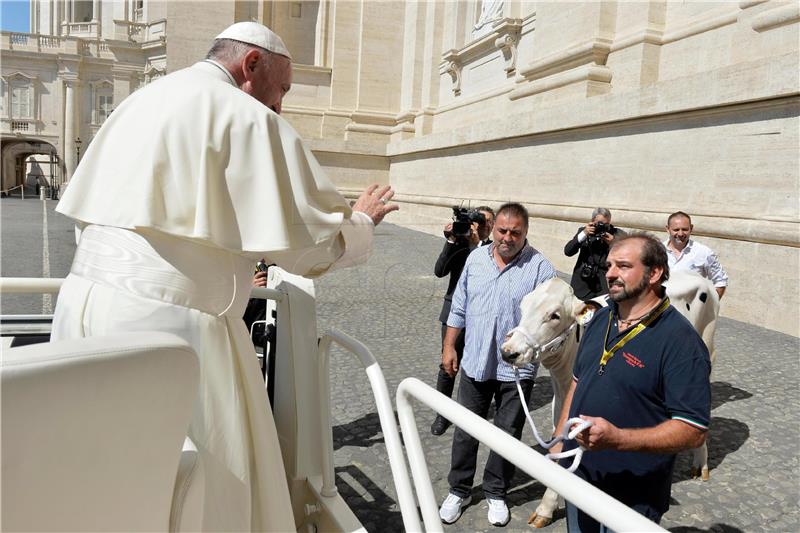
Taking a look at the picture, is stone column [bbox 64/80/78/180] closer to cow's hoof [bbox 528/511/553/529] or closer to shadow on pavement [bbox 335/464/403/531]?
shadow on pavement [bbox 335/464/403/531]

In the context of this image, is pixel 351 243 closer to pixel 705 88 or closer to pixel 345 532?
pixel 345 532

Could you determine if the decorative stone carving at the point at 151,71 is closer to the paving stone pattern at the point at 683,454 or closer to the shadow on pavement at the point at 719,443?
the paving stone pattern at the point at 683,454

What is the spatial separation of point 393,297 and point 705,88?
16.2 ft

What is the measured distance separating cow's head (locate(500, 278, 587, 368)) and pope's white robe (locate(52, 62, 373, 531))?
1.36 metres

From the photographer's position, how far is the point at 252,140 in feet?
6.09

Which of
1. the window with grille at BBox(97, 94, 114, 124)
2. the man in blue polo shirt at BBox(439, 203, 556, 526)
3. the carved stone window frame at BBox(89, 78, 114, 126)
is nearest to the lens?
the man in blue polo shirt at BBox(439, 203, 556, 526)

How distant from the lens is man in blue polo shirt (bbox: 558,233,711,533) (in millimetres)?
2020

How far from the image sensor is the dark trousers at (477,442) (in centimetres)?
326

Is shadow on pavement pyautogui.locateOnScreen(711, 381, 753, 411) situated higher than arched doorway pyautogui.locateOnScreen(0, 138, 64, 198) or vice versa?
arched doorway pyautogui.locateOnScreen(0, 138, 64, 198)

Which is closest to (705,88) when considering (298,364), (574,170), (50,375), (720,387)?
(574,170)

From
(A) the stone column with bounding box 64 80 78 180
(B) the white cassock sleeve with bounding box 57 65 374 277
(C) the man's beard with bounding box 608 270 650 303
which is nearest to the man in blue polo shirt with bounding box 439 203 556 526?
Result: (C) the man's beard with bounding box 608 270 650 303

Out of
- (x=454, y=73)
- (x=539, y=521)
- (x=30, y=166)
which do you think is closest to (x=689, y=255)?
(x=539, y=521)

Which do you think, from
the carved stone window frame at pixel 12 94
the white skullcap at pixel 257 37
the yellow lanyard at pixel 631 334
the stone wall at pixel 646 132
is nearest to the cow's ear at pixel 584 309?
the yellow lanyard at pixel 631 334

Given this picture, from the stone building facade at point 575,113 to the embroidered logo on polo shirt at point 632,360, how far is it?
5715mm
